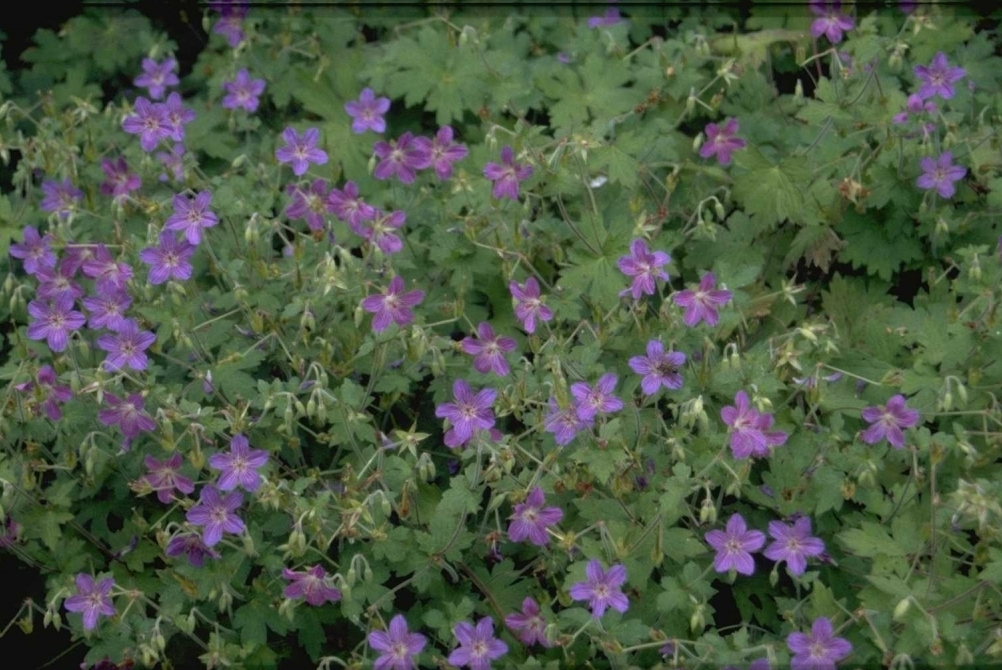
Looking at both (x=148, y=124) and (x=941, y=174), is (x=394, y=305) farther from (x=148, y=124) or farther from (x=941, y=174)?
(x=941, y=174)

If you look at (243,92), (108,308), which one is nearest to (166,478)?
(108,308)

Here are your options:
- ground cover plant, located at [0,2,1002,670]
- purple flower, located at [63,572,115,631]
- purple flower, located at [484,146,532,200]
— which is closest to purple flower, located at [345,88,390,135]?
ground cover plant, located at [0,2,1002,670]

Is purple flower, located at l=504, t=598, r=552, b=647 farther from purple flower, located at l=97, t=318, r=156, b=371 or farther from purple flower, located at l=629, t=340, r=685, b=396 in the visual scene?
purple flower, located at l=97, t=318, r=156, b=371

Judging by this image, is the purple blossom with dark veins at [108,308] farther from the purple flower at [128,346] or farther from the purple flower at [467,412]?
the purple flower at [467,412]

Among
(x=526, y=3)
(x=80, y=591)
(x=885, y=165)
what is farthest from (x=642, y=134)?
(x=80, y=591)

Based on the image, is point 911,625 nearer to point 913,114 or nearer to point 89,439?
point 913,114

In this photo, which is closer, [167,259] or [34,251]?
[167,259]
